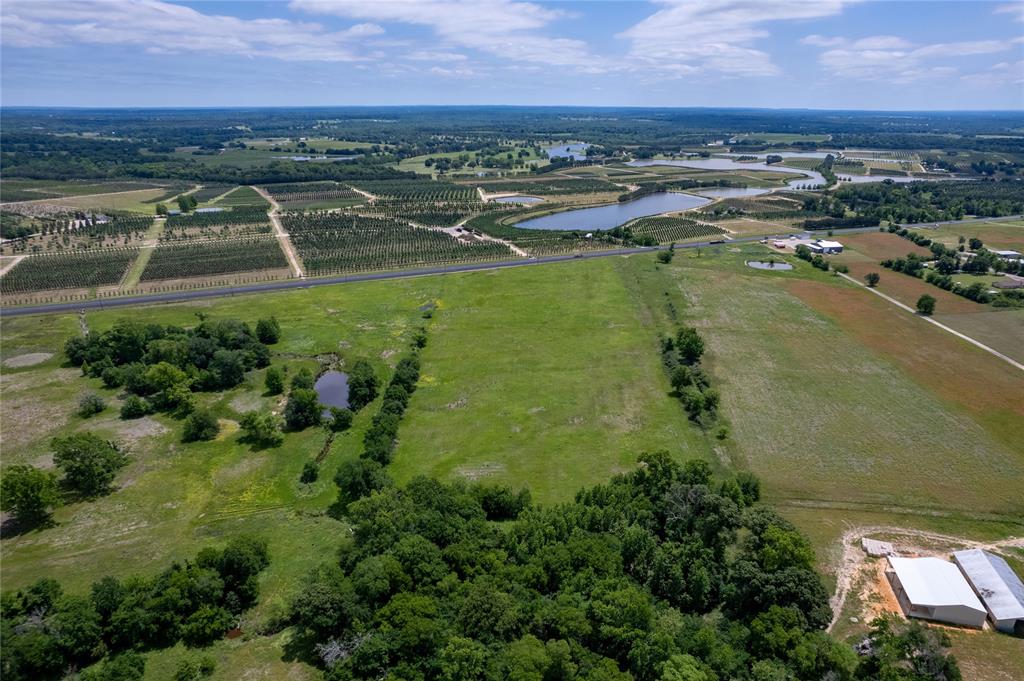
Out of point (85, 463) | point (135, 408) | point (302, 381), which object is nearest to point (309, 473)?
point (302, 381)

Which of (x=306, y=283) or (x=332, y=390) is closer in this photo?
(x=332, y=390)

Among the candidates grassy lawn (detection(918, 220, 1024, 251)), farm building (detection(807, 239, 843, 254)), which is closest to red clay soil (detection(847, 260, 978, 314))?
farm building (detection(807, 239, 843, 254))

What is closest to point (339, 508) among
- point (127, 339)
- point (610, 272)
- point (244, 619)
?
point (244, 619)

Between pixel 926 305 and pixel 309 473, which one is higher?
pixel 926 305

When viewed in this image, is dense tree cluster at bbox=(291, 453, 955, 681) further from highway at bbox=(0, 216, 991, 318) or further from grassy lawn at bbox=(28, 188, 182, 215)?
grassy lawn at bbox=(28, 188, 182, 215)

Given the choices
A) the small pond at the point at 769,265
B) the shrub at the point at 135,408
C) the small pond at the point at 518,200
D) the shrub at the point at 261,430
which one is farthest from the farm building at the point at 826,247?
the shrub at the point at 135,408

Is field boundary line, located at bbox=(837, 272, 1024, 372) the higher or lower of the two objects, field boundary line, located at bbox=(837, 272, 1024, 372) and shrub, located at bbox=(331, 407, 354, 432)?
the higher

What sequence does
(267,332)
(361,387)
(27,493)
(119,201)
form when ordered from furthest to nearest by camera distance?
(119,201) → (267,332) → (361,387) → (27,493)

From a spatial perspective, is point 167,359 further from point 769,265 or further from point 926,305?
point 926,305
